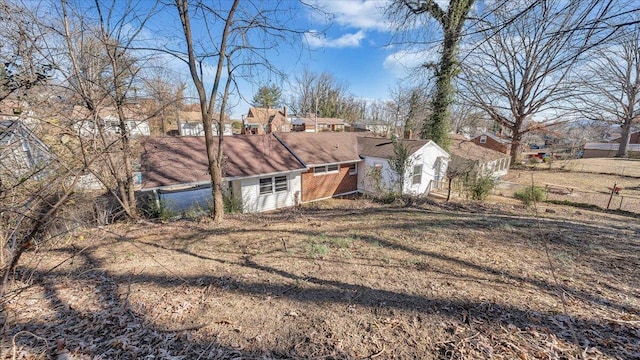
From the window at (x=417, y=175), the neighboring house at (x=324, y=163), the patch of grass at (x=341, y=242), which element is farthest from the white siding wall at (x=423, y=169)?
the patch of grass at (x=341, y=242)

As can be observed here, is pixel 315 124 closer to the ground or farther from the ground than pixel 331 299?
farther from the ground

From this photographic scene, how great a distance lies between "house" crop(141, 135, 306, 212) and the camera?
34.0 feet

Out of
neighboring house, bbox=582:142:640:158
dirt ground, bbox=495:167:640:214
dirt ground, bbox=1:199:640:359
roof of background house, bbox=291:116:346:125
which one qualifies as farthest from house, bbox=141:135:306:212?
neighboring house, bbox=582:142:640:158

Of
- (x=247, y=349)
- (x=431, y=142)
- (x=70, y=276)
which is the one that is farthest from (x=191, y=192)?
(x=431, y=142)

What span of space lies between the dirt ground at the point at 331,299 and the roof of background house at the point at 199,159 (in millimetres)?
5253

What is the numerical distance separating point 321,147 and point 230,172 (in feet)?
22.4

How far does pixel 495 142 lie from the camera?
2948cm

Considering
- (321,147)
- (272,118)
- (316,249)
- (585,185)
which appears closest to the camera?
(316,249)

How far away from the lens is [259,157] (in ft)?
43.4

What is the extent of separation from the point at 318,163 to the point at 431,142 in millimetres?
7262

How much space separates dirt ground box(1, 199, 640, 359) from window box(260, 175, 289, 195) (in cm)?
742

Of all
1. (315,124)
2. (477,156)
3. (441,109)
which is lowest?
(477,156)

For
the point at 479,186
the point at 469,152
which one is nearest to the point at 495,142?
the point at 469,152

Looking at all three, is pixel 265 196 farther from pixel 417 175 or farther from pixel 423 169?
pixel 423 169
